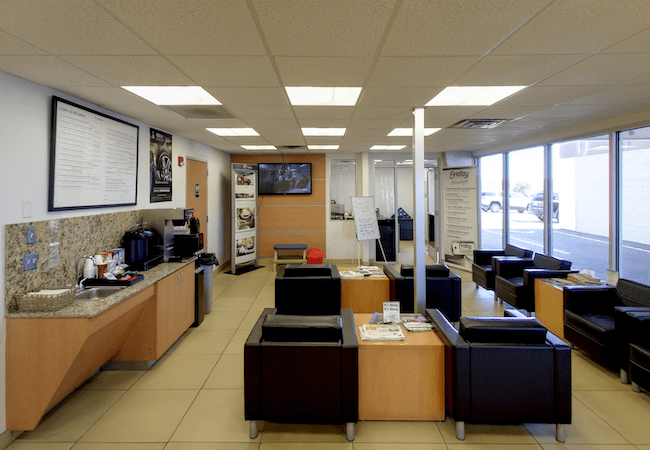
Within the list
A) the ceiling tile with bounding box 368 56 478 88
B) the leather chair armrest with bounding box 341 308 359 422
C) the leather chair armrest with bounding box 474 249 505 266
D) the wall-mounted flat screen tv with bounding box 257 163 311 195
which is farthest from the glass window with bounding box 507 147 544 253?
the leather chair armrest with bounding box 341 308 359 422

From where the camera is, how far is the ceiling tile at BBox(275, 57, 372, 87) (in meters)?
2.59

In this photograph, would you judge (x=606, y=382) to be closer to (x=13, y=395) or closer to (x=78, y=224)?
(x=13, y=395)

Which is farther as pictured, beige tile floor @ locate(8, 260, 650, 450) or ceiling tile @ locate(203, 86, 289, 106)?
ceiling tile @ locate(203, 86, 289, 106)

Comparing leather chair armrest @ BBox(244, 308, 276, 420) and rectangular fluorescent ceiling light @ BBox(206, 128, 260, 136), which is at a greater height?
rectangular fluorescent ceiling light @ BBox(206, 128, 260, 136)

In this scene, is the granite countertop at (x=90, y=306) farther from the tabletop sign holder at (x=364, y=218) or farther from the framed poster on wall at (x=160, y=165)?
the tabletop sign holder at (x=364, y=218)

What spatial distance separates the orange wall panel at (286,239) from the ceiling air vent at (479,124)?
482cm

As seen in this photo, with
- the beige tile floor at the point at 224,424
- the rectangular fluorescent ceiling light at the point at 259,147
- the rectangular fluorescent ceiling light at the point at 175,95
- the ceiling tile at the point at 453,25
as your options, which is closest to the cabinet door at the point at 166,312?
the beige tile floor at the point at 224,424

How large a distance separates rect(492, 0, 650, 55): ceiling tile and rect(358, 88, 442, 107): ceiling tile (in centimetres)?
97

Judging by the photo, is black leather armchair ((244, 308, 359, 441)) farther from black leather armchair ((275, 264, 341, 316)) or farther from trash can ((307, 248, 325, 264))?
trash can ((307, 248, 325, 264))

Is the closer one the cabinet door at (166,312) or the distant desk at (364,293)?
the cabinet door at (166,312)

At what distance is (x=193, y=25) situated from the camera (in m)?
2.05

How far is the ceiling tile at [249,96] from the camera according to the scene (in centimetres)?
334

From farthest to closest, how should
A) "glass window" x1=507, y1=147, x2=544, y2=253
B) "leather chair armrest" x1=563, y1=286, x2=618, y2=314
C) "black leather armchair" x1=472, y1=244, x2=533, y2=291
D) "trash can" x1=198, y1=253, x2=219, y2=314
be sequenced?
"glass window" x1=507, y1=147, x2=544, y2=253
"black leather armchair" x1=472, y1=244, x2=533, y2=291
"trash can" x1=198, y1=253, x2=219, y2=314
"leather chair armrest" x1=563, y1=286, x2=618, y2=314

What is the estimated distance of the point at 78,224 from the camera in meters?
3.48
